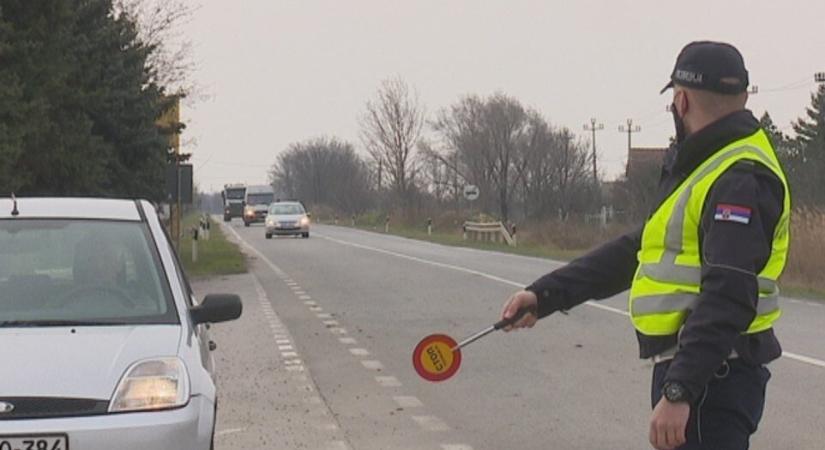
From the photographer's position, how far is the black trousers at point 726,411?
11.6 ft

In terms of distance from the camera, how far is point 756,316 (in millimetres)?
3516

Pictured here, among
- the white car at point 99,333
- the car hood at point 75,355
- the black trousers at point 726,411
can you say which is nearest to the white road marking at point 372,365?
the white car at point 99,333

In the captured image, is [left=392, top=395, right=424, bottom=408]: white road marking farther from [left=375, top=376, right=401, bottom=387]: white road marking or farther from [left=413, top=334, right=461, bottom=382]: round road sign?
[left=413, top=334, right=461, bottom=382]: round road sign

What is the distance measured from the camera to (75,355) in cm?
556

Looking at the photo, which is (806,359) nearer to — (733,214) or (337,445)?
(337,445)

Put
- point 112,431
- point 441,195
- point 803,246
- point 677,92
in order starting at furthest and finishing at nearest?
point 441,195
point 803,246
point 112,431
point 677,92

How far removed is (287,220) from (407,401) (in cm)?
4531

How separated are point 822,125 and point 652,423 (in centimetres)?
7927

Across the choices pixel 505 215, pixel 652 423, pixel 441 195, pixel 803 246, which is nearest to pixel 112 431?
pixel 652 423

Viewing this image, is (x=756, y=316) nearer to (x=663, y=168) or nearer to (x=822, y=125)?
(x=663, y=168)

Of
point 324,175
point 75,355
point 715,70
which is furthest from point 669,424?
point 324,175

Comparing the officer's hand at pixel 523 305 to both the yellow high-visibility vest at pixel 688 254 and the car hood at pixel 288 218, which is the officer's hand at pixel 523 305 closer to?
the yellow high-visibility vest at pixel 688 254

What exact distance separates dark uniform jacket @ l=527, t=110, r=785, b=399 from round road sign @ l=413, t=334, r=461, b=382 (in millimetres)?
1001

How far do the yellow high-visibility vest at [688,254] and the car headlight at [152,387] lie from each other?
2.55 meters
